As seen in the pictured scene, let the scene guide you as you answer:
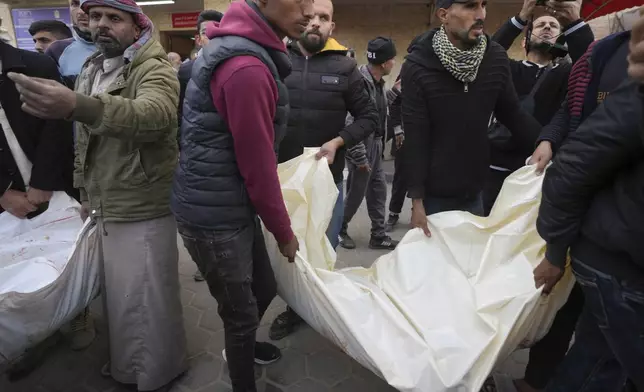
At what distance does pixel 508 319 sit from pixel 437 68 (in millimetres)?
1256

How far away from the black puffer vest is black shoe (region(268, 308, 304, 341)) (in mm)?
1297

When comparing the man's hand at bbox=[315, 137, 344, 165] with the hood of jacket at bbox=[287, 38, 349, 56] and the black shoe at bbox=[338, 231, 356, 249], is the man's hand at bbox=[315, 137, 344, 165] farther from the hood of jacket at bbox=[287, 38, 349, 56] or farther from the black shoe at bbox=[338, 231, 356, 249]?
the black shoe at bbox=[338, 231, 356, 249]

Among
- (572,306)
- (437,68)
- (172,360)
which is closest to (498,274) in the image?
(572,306)

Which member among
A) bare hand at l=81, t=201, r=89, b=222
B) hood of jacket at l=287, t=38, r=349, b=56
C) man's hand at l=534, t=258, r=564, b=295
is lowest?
bare hand at l=81, t=201, r=89, b=222

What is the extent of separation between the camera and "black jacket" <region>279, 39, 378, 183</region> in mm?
2803

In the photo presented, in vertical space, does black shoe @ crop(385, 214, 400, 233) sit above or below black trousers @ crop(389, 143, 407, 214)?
below

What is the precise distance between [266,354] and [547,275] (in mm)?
1717

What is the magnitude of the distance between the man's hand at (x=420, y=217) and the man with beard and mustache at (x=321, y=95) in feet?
2.19

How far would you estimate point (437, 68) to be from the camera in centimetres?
219

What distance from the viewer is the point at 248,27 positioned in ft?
5.37

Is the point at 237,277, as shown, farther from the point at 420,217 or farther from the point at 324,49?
the point at 324,49

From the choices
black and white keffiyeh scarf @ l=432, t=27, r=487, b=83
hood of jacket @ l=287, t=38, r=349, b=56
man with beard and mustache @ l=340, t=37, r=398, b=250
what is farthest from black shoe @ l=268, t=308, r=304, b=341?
black and white keffiyeh scarf @ l=432, t=27, r=487, b=83

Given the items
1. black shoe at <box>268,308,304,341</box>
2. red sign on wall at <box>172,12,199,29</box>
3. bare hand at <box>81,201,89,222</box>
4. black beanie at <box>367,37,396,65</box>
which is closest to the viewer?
bare hand at <box>81,201,89,222</box>

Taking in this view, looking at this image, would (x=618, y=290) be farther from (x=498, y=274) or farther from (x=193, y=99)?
(x=193, y=99)
